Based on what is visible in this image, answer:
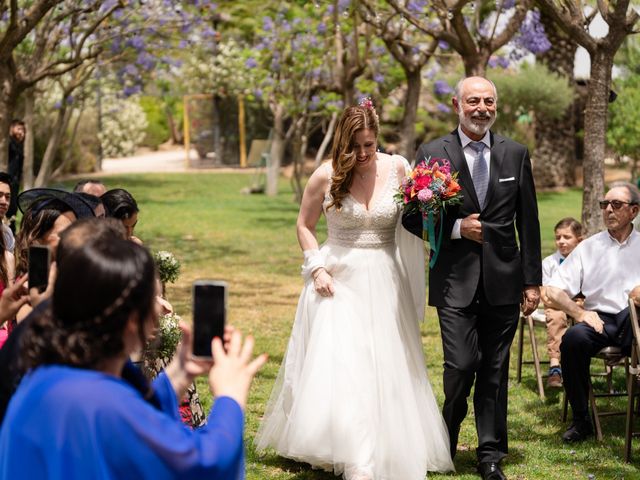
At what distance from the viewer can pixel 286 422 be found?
6.58m

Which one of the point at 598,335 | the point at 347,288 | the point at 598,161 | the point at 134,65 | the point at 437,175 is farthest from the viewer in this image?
the point at 134,65

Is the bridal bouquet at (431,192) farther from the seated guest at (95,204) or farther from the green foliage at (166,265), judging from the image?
the seated guest at (95,204)

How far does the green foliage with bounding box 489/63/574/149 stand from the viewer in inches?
1342

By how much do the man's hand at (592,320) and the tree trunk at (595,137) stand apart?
120 inches

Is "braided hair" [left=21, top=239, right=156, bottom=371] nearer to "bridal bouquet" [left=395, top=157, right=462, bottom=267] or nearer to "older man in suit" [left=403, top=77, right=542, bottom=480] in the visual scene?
"bridal bouquet" [left=395, top=157, right=462, bottom=267]

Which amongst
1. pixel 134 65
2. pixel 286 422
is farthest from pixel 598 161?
pixel 134 65

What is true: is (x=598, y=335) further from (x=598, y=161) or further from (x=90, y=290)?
(x=90, y=290)

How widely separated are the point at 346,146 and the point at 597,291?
220 centimetres

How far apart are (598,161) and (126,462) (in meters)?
8.73

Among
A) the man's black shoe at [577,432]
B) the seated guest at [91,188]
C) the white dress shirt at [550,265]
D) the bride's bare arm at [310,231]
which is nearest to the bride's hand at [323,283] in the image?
the bride's bare arm at [310,231]

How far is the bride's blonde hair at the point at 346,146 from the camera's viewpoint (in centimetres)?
632

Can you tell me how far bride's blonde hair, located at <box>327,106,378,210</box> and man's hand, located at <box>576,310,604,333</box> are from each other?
75.6 inches

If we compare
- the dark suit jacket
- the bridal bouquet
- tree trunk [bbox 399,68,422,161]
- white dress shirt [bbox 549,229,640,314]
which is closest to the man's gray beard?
the dark suit jacket

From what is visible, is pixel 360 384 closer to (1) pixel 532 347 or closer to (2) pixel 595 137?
(1) pixel 532 347
